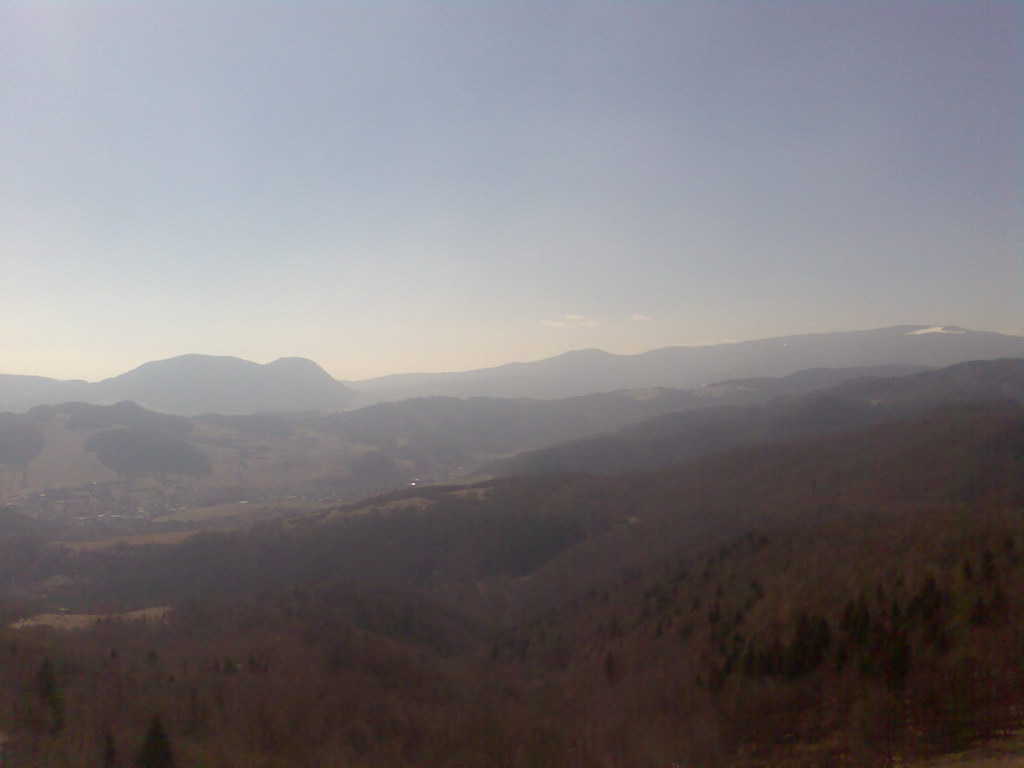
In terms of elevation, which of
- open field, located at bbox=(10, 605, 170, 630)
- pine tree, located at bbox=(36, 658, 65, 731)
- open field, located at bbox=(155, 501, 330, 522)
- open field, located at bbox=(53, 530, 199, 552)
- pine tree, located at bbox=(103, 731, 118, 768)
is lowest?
open field, located at bbox=(155, 501, 330, 522)

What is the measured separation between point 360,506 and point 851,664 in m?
113

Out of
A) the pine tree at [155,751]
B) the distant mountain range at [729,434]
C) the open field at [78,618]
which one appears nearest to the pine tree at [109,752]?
the pine tree at [155,751]

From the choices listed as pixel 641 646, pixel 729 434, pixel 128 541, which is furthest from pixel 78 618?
pixel 729 434

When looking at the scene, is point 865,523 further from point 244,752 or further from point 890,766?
point 244,752

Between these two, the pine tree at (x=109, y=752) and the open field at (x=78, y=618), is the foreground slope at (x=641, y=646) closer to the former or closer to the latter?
the pine tree at (x=109, y=752)

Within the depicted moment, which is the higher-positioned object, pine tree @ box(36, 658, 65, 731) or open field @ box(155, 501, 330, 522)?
pine tree @ box(36, 658, 65, 731)

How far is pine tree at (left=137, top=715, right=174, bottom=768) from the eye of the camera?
86.7 feet

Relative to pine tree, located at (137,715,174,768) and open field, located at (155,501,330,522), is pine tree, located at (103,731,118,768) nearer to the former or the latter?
pine tree, located at (137,715,174,768)

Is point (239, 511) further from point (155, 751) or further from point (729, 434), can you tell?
point (155, 751)

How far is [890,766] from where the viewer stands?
17.2 m

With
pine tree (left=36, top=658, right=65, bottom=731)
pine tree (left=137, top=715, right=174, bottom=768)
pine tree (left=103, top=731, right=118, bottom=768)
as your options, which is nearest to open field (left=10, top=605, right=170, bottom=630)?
pine tree (left=36, top=658, right=65, bottom=731)

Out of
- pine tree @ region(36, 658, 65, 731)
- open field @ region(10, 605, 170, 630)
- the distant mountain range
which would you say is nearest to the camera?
pine tree @ region(36, 658, 65, 731)

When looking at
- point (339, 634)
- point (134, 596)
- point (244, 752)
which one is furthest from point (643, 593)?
point (134, 596)

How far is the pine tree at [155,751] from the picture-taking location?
26.4 m
